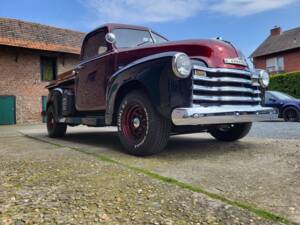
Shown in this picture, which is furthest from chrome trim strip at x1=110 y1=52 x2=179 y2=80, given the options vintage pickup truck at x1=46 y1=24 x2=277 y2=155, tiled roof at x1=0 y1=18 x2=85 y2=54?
tiled roof at x1=0 y1=18 x2=85 y2=54

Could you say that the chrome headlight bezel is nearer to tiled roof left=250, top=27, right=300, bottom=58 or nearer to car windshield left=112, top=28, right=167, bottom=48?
car windshield left=112, top=28, right=167, bottom=48

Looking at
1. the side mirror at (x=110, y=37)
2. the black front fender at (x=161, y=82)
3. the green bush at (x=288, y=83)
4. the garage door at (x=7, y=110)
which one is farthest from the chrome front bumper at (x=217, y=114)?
the green bush at (x=288, y=83)

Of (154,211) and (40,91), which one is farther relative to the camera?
(40,91)

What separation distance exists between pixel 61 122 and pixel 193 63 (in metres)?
3.91

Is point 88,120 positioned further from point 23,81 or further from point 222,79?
point 23,81

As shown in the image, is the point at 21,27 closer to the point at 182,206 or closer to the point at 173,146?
the point at 173,146

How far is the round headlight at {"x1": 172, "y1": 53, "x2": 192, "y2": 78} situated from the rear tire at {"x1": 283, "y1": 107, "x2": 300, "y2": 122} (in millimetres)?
11086

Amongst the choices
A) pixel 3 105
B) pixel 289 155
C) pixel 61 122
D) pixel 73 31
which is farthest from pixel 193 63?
pixel 73 31

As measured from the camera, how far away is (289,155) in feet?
13.9

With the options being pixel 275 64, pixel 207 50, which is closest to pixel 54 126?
pixel 207 50

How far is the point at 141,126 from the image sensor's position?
4.42m

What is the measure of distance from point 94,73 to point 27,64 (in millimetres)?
16001

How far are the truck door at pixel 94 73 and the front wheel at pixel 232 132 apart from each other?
1.94m

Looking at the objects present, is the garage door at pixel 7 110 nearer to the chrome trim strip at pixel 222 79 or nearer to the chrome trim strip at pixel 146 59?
the chrome trim strip at pixel 146 59
